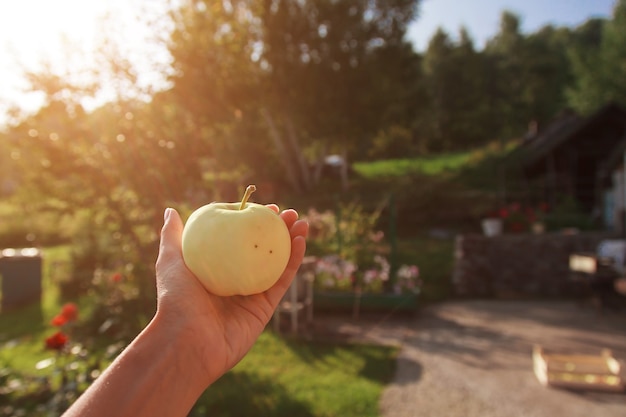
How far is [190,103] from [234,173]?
1.62 metres

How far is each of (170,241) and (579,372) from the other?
16.2ft

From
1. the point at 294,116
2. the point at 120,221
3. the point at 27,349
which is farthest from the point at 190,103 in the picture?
the point at 294,116

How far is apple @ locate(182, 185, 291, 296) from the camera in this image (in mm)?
1490

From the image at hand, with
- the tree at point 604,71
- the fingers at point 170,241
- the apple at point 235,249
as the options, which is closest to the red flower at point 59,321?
the fingers at point 170,241

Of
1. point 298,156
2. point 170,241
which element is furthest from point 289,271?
point 298,156

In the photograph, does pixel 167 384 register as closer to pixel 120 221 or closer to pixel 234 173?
pixel 120 221

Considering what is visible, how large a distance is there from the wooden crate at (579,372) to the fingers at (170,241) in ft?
15.0

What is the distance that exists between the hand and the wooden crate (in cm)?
426

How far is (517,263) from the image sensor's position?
9.80 m

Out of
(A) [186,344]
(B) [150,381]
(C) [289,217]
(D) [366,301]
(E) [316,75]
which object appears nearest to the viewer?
(B) [150,381]

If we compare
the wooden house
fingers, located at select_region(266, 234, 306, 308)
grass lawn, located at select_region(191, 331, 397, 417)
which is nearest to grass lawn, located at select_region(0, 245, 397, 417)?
grass lawn, located at select_region(191, 331, 397, 417)

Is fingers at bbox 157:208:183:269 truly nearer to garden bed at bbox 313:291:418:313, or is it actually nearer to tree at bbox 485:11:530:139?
garden bed at bbox 313:291:418:313

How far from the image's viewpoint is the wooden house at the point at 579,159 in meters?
15.1

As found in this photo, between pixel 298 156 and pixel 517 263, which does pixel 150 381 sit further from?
pixel 298 156
